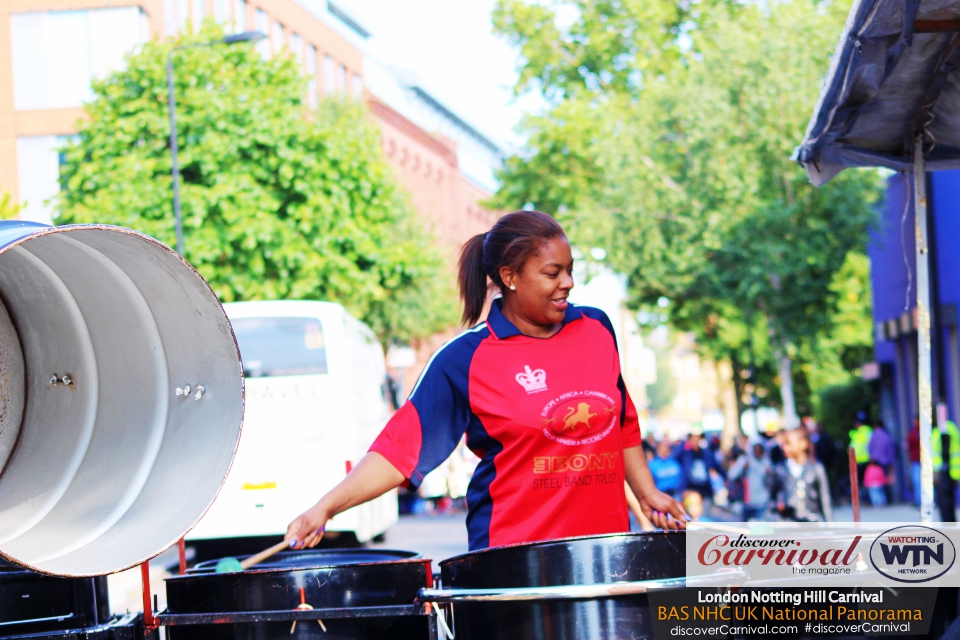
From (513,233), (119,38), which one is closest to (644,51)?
(119,38)

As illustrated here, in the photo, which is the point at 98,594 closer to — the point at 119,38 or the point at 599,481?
the point at 599,481

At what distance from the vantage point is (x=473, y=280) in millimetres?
3891

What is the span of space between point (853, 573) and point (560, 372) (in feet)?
3.27

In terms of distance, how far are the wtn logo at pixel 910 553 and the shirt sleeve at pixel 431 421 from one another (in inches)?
49.3

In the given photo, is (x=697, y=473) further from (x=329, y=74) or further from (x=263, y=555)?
(x=329, y=74)

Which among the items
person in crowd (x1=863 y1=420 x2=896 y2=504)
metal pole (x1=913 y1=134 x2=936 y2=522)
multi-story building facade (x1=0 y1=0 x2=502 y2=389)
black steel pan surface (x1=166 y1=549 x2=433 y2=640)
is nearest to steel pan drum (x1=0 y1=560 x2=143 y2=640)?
black steel pan surface (x1=166 y1=549 x2=433 y2=640)

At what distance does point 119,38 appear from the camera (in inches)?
1328

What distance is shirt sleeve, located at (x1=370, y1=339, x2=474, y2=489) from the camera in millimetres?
3523

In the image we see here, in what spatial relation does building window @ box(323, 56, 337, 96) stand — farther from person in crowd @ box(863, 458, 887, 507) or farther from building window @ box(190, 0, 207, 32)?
person in crowd @ box(863, 458, 887, 507)

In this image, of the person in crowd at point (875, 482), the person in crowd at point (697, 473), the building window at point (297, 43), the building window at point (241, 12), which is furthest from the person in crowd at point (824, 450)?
the building window at point (297, 43)

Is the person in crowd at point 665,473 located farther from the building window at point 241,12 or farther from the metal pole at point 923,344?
the building window at point 241,12

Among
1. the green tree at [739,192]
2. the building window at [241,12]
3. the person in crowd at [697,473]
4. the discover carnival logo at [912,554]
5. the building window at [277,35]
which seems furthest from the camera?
the building window at [277,35]

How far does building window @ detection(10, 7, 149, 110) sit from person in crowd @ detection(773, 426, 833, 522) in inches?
1034

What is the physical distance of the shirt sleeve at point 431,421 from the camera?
3523 millimetres
